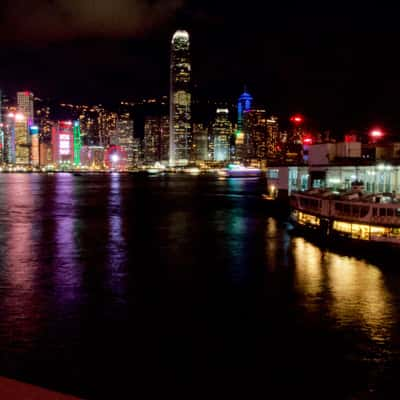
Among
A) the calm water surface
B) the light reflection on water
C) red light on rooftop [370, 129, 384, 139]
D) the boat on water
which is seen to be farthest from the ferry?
the boat on water

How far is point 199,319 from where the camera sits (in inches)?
541

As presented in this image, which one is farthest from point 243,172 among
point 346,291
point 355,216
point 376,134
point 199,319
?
point 199,319

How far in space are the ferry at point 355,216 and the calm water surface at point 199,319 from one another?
53.0 inches

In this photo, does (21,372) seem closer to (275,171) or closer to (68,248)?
(68,248)

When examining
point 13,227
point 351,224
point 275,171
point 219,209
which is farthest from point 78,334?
point 275,171

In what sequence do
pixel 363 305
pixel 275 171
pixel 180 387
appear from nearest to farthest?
1. pixel 180 387
2. pixel 363 305
3. pixel 275 171

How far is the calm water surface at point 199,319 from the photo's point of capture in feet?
32.7

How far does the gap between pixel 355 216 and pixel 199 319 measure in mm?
12885

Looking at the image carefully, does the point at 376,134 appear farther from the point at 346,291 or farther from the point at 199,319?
the point at 199,319

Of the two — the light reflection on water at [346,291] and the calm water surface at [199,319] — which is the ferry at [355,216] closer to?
the calm water surface at [199,319]

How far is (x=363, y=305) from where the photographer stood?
48.4 ft

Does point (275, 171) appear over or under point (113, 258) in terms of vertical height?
over

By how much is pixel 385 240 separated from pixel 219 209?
26079 mm

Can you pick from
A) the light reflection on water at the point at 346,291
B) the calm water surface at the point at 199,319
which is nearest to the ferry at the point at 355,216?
the calm water surface at the point at 199,319
